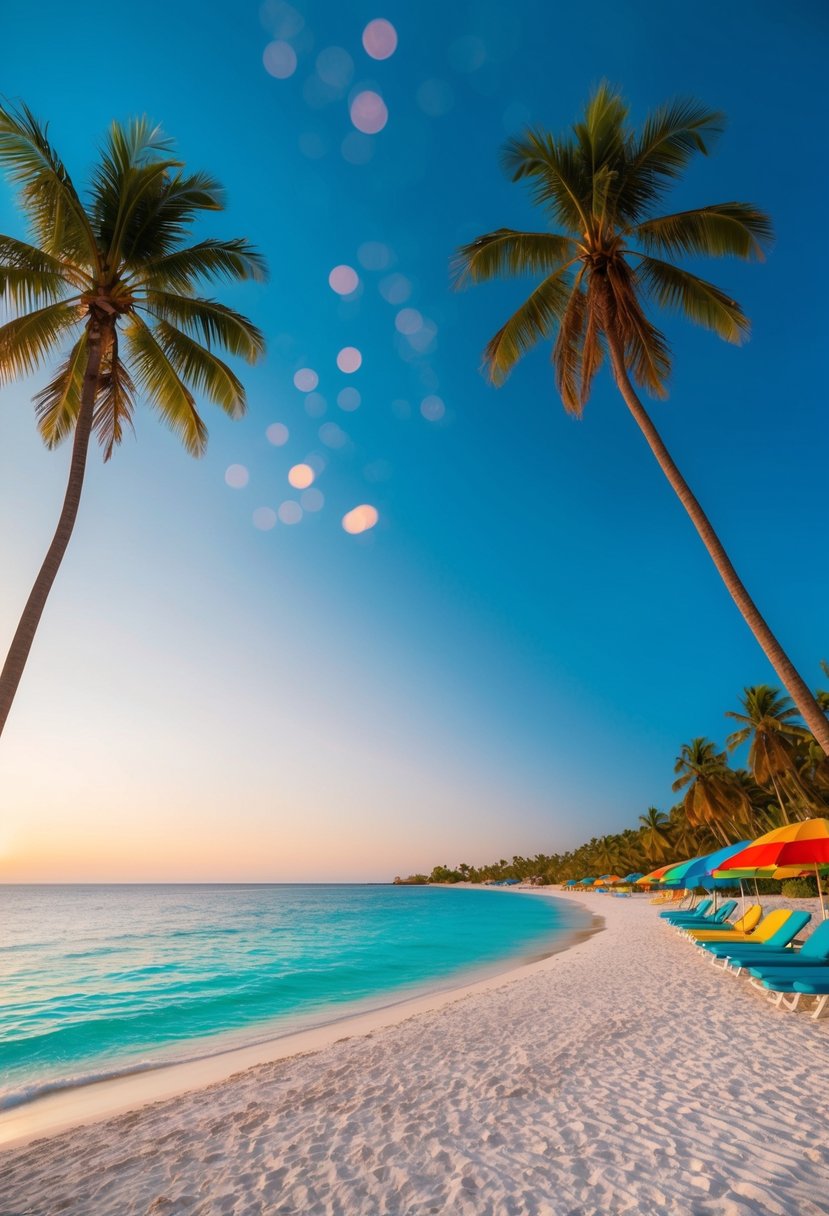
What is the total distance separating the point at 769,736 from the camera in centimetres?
3170

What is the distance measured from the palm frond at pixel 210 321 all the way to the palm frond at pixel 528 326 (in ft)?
14.9

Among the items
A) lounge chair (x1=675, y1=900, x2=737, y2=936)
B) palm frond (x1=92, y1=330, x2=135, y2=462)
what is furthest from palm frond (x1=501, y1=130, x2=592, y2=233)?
lounge chair (x1=675, y1=900, x2=737, y2=936)

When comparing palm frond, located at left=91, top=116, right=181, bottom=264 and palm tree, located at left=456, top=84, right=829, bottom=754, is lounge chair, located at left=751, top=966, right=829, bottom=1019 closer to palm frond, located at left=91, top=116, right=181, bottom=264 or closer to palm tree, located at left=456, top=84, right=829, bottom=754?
palm tree, located at left=456, top=84, right=829, bottom=754

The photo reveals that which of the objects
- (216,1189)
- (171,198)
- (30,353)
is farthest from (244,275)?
(216,1189)

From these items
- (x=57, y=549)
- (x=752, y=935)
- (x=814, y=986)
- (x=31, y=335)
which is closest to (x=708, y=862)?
(x=752, y=935)

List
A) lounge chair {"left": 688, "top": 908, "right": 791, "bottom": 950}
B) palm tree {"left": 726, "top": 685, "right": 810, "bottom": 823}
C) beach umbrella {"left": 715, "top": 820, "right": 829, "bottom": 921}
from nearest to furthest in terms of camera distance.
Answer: beach umbrella {"left": 715, "top": 820, "right": 829, "bottom": 921} < lounge chair {"left": 688, "top": 908, "right": 791, "bottom": 950} < palm tree {"left": 726, "top": 685, "right": 810, "bottom": 823}

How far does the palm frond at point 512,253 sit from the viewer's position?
1045 centimetres

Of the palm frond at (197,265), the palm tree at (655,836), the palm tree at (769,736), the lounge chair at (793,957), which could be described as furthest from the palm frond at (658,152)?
the palm tree at (655,836)

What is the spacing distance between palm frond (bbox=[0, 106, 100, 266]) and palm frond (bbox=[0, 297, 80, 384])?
0.67 m

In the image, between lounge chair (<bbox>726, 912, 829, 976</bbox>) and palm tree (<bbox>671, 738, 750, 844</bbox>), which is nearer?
lounge chair (<bbox>726, 912, 829, 976</bbox>)

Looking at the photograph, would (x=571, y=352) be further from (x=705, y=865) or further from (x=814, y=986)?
(x=705, y=865)

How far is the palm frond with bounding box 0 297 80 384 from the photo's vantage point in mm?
7230

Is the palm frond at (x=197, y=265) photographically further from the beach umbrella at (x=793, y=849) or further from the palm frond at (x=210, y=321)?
the beach umbrella at (x=793, y=849)

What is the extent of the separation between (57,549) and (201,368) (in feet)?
13.8
